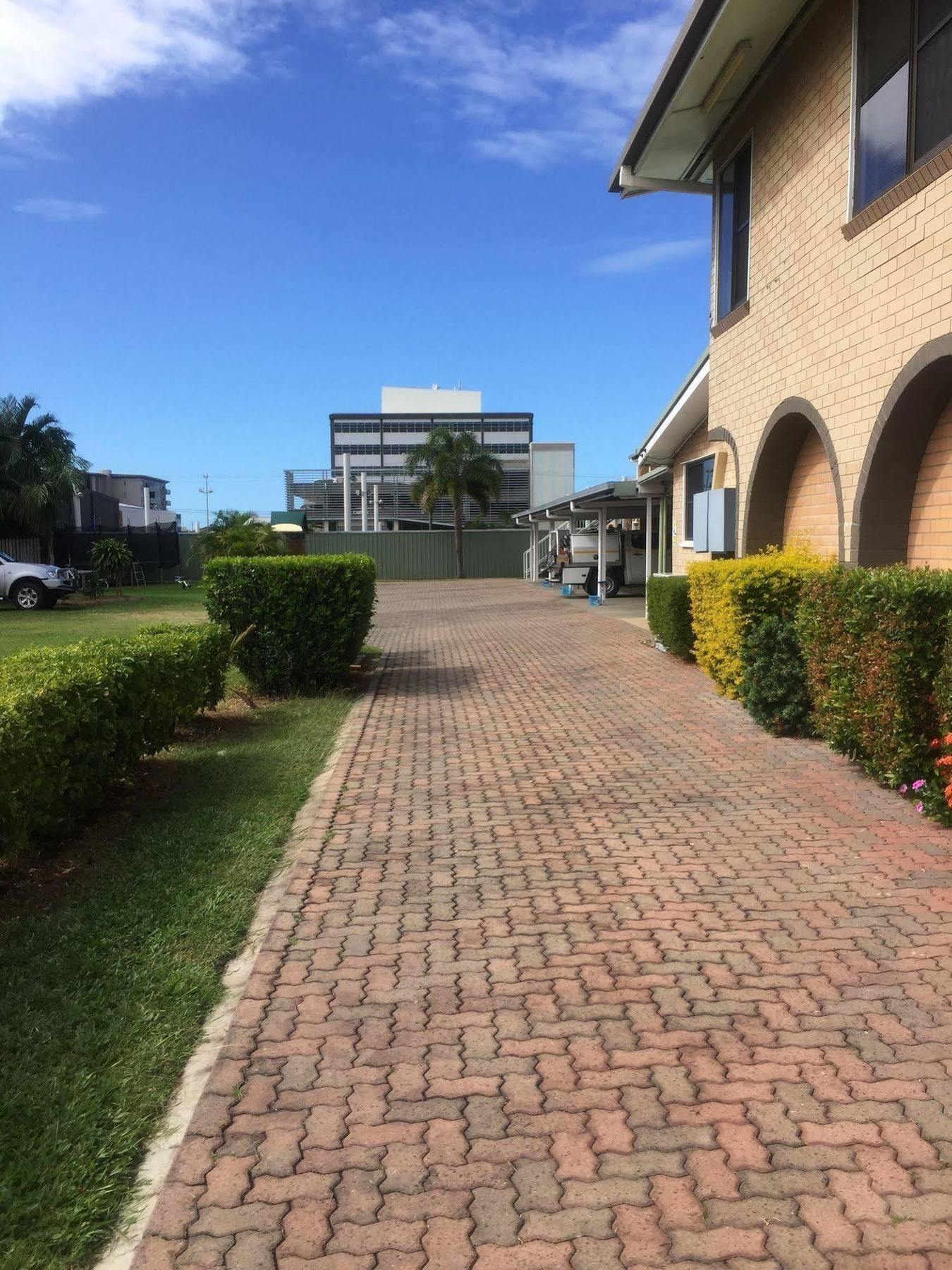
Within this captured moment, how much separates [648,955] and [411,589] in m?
33.5

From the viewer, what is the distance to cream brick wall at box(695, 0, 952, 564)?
7.78 metres

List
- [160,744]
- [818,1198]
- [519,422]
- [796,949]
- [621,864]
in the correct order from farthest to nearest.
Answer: [519,422] < [160,744] < [621,864] < [796,949] < [818,1198]

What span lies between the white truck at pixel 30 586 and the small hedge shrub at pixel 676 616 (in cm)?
1749

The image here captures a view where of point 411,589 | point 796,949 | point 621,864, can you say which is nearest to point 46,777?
point 621,864

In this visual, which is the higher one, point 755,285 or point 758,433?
point 755,285

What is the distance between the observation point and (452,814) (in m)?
6.50

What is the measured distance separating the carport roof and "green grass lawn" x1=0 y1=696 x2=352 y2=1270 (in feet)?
50.3

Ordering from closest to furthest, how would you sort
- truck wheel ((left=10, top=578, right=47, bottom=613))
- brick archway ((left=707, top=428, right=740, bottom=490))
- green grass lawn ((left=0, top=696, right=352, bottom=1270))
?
green grass lawn ((left=0, top=696, right=352, bottom=1270)) → brick archway ((left=707, top=428, right=740, bottom=490)) → truck wheel ((left=10, top=578, right=47, bottom=613))

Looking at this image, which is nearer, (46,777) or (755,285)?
(46,777)

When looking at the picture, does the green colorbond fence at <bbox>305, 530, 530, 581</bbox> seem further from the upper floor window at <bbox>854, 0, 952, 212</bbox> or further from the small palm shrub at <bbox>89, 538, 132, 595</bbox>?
the upper floor window at <bbox>854, 0, 952, 212</bbox>

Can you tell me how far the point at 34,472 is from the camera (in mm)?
34375

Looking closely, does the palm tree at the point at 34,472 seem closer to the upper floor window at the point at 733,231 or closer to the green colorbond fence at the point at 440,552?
the green colorbond fence at the point at 440,552

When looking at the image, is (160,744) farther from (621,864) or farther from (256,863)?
(621,864)

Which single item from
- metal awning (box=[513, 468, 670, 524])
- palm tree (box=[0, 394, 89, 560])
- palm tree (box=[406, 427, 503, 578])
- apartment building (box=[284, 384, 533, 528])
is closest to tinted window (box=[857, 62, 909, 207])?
metal awning (box=[513, 468, 670, 524])
